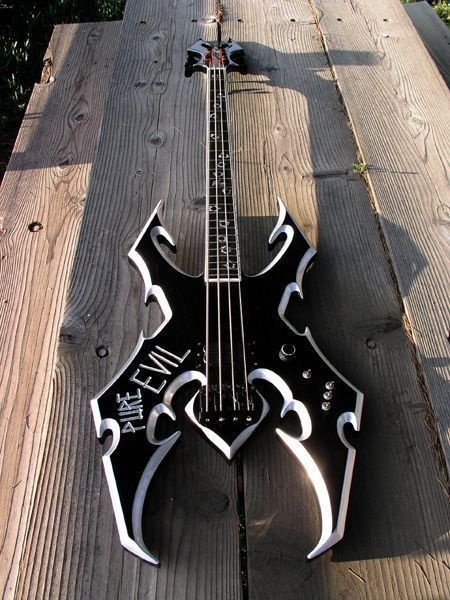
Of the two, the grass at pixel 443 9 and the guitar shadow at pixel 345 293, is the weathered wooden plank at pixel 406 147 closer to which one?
the guitar shadow at pixel 345 293

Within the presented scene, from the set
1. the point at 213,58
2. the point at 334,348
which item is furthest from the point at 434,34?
the point at 334,348

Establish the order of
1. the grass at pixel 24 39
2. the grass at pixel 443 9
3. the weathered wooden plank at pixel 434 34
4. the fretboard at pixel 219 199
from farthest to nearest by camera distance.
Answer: the grass at pixel 443 9 < the grass at pixel 24 39 < the weathered wooden plank at pixel 434 34 < the fretboard at pixel 219 199

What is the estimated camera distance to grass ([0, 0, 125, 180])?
120 inches

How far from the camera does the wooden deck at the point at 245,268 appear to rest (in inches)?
45.1

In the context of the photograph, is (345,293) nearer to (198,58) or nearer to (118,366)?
(118,366)

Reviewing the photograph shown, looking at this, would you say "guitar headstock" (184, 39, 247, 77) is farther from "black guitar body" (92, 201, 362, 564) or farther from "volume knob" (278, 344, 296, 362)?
"volume knob" (278, 344, 296, 362)

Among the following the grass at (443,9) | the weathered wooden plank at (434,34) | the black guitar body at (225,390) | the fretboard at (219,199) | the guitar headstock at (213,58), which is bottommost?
the black guitar body at (225,390)

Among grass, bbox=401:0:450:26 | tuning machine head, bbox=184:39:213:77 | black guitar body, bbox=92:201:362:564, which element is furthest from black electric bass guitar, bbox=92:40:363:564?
grass, bbox=401:0:450:26

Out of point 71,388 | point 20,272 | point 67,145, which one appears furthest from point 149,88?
point 71,388

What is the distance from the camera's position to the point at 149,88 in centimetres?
207

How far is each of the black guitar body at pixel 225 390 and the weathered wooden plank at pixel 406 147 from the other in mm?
347

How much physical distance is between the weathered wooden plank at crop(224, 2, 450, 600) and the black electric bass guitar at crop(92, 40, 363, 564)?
0.30 ft

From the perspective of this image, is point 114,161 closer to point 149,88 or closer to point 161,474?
point 149,88

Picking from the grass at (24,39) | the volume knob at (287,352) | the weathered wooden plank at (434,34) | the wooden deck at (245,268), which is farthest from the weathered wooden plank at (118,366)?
the weathered wooden plank at (434,34)
